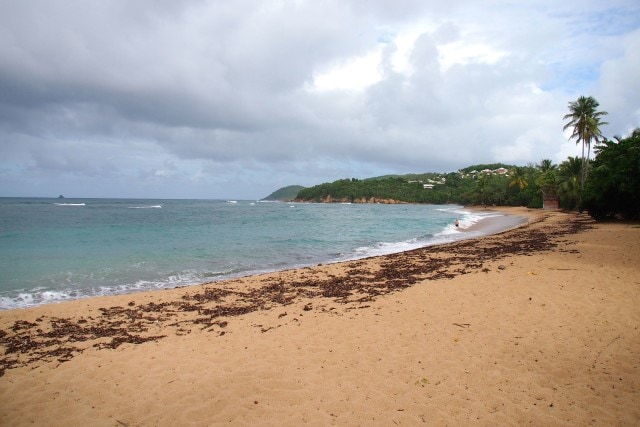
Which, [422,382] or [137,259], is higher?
[422,382]

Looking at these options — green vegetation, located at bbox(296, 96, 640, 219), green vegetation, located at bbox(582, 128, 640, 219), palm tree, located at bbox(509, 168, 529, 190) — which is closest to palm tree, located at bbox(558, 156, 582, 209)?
green vegetation, located at bbox(296, 96, 640, 219)

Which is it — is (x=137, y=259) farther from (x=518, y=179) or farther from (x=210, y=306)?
(x=518, y=179)

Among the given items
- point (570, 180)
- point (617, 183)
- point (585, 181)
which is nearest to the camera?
point (617, 183)

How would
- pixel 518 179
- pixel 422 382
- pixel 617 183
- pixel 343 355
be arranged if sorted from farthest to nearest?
pixel 518 179 → pixel 617 183 → pixel 343 355 → pixel 422 382

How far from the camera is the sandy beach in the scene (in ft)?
14.6

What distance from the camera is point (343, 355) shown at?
601cm

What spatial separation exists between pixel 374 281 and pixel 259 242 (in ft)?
51.0

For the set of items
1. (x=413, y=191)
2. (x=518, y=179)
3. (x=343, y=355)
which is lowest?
→ (x=343, y=355)

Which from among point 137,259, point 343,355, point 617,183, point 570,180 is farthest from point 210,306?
point 570,180

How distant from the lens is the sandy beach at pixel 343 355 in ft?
14.6

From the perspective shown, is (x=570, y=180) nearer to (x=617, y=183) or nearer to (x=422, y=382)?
(x=617, y=183)

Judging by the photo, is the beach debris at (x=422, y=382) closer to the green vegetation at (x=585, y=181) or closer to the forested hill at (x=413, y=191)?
the green vegetation at (x=585, y=181)

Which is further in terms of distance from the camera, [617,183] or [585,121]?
[585,121]

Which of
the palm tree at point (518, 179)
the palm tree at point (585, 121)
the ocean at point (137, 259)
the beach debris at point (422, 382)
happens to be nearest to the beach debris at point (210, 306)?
the beach debris at point (422, 382)
